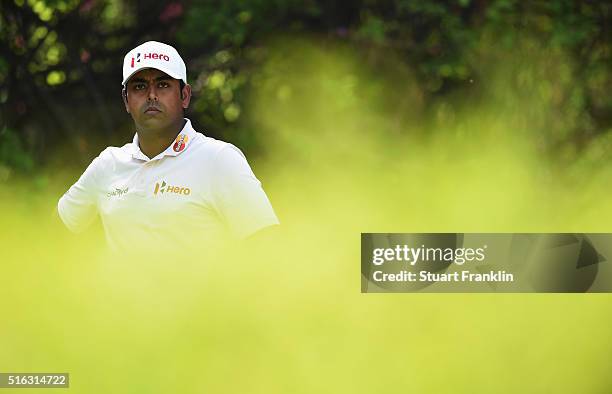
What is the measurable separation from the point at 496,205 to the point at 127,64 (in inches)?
62.1

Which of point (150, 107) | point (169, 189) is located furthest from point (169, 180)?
point (150, 107)

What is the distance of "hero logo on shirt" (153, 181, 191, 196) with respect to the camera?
11.8ft

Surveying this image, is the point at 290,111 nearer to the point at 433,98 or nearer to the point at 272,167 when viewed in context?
the point at 272,167

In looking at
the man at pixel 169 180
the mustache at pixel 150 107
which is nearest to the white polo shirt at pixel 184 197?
the man at pixel 169 180

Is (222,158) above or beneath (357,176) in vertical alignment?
beneath

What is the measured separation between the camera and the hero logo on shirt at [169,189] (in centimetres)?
360

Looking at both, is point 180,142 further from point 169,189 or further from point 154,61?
point 154,61

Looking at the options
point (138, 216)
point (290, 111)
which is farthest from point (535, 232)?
point (290, 111)

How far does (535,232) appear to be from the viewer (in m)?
4.00

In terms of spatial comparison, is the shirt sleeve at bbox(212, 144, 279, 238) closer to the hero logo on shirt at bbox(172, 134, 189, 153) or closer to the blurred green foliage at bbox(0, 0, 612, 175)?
the hero logo on shirt at bbox(172, 134, 189, 153)

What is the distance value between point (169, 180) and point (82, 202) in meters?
0.50

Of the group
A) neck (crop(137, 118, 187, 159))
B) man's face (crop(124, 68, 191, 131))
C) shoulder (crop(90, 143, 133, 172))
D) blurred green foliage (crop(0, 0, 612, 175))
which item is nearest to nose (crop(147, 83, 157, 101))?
man's face (crop(124, 68, 191, 131))

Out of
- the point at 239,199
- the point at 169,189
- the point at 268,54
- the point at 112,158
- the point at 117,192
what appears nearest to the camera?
the point at 239,199

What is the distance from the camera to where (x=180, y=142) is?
370 centimetres
